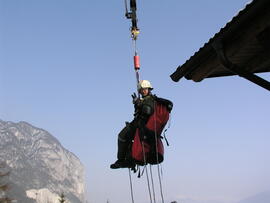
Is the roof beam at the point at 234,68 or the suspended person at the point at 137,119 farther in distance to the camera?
the suspended person at the point at 137,119

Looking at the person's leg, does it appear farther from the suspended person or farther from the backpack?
the backpack

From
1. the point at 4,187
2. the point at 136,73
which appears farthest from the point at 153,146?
the point at 4,187

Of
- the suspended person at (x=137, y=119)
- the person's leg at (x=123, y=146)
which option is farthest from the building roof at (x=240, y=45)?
the person's leg at (x=123, y=146)

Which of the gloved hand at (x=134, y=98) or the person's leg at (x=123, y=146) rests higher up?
the gloved hand at (x=134, y=98)

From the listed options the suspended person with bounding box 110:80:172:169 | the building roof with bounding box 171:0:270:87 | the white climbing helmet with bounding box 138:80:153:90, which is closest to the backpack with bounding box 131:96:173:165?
the suspended person with bounding box 110:80:172:169

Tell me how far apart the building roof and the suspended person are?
1.90m

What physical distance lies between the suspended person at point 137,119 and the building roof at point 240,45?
190cm

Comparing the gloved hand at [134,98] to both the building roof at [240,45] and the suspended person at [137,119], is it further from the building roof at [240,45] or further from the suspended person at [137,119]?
the building roof at [240,45]

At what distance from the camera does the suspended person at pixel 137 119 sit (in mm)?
7580

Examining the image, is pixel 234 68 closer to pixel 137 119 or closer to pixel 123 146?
pixel 137 119

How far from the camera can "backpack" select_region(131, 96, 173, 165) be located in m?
7.62

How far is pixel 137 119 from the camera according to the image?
7.84 m

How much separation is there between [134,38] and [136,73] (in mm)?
935

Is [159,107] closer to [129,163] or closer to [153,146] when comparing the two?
[153,146]
